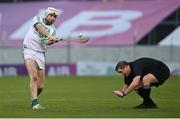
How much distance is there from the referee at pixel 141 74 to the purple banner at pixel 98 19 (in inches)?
950

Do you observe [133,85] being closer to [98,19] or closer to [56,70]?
[56,70]

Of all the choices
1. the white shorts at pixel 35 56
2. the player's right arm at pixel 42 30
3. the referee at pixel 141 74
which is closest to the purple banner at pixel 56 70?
the white shorts at pixel 35 56

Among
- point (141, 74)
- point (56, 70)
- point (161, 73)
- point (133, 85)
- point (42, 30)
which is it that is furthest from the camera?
point (56, 70)

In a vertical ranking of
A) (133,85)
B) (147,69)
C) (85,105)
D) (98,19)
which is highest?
(147,69)

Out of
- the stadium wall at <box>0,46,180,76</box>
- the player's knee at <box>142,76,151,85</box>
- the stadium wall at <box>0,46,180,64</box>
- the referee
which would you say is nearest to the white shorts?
the referee

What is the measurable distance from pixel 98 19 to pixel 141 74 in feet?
89.0

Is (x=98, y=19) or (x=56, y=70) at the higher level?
(x=98, y=19)

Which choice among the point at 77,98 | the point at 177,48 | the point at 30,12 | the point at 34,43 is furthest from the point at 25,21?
the point at 34,43

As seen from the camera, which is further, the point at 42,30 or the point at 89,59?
the point at 89,59

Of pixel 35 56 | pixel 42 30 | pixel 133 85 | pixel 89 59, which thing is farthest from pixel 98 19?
pixel 133 85

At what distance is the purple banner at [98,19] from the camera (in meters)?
40.9

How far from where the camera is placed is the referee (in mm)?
15281

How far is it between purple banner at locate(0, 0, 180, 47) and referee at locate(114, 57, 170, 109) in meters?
24.1

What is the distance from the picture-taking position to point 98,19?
139ft
